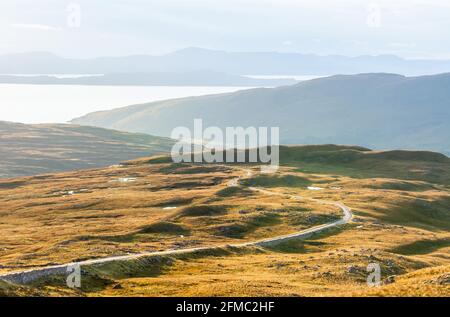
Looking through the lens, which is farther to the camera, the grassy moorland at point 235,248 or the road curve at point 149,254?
the grassy moorland at point 235,248

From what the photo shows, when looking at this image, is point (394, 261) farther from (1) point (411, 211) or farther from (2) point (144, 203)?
(2) point (144, 203)

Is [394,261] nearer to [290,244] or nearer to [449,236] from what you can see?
[290,244]

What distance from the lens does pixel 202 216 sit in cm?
16050

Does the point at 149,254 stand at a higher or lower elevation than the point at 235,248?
higher

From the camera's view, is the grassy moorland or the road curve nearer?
the road curve

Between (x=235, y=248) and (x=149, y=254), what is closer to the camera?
(x=149, y=254)

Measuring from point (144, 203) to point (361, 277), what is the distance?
118040 mm
